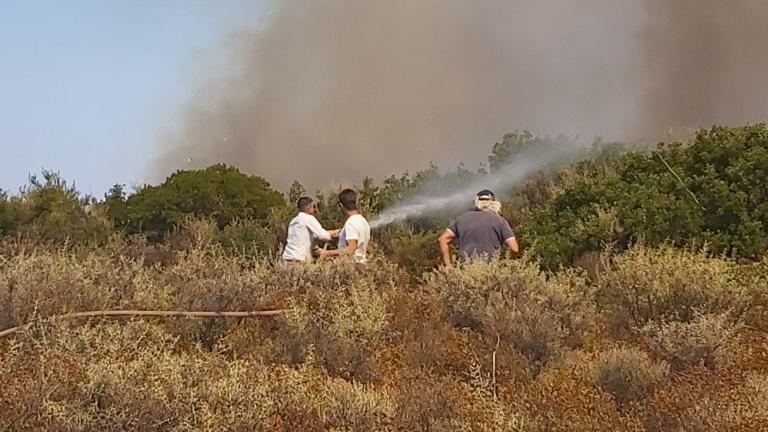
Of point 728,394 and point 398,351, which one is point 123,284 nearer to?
point 398,351

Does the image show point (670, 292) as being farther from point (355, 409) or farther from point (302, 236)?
point (302, 236)

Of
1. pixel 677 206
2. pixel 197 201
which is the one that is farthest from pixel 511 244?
pixel 197 201

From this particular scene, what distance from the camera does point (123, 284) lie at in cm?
920

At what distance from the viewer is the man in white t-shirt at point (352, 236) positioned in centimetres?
1091

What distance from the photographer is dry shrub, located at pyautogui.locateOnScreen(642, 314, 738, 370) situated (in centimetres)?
763

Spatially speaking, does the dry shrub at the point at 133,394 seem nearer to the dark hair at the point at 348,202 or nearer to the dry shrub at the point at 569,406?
the dry shrub at the point at 569,406

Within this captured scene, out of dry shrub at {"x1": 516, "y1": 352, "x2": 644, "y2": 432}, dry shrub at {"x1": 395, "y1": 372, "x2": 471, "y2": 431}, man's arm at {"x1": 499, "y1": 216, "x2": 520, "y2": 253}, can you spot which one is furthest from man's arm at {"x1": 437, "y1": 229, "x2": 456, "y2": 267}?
dry shrub at {"x1": 395, "y1": 372, "x2": 471, "y2": 431}

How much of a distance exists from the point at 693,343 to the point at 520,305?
164 cm

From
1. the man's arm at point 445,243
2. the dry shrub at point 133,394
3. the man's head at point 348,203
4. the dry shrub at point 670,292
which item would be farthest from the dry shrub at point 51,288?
the dry shrub at point 670,292

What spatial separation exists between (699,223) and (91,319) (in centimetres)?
903

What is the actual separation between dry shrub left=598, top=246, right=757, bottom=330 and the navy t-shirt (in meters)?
1.71

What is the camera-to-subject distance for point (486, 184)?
866 inches

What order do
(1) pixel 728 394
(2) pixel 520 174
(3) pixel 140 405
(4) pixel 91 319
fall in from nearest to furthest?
(3) pixel 140 405, (1) pixel 728 394, (4) pixel 91 319, (2) pixel 520 174

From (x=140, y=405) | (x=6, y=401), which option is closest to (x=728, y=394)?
(x=140, y=405)
